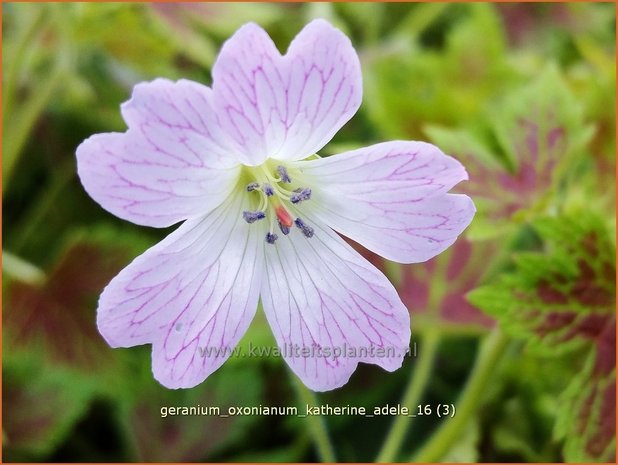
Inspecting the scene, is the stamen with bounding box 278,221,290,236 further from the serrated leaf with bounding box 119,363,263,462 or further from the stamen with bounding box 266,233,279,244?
the serrated leaf with bounding box 119,363,263,462

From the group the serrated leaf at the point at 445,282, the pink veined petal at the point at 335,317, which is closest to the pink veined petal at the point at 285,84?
the pink veined petal at the point at 335,317

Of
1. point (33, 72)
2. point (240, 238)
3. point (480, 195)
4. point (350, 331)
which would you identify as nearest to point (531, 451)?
point (480, 195)

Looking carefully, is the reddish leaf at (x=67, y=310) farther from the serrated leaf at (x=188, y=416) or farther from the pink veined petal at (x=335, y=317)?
the pink veined petal at (x=335, y=317)

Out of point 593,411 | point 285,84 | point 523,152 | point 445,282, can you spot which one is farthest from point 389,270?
point 285,84

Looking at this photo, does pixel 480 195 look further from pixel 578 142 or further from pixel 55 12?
pixel 55 12

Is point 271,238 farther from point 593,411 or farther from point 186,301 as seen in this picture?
point 593,411
